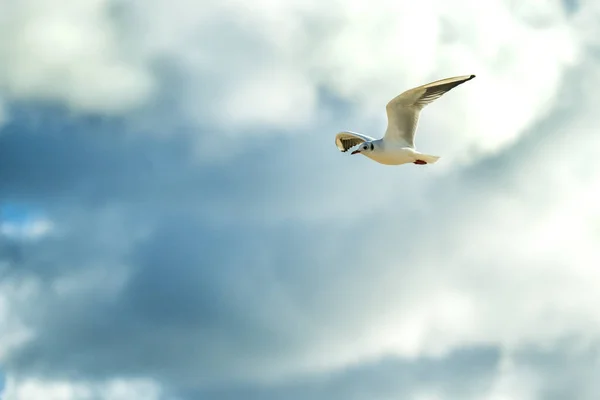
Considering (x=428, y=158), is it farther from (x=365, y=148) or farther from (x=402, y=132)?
(x=365, y=148)

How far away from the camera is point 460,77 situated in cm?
5284

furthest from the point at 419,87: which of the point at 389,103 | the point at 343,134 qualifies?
the point at 343,134

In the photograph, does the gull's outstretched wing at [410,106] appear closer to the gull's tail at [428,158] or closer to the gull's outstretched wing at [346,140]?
the gull's tail at [428,158]

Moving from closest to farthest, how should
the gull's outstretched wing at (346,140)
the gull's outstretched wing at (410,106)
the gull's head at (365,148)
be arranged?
1. the gull's outstretched wing at (410,106)
2. the gull's head at (365,148)
3. the gull's outstretched wing at (346,140)

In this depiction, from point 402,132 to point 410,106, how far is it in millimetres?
2018

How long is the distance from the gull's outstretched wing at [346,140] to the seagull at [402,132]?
5.76 metres

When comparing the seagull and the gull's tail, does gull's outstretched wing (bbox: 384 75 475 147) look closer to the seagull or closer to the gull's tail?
the seagull

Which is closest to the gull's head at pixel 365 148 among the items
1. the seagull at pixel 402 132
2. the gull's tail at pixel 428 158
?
the seagull at pixel 402 132

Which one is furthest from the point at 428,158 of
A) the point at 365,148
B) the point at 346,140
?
the point at 346,140

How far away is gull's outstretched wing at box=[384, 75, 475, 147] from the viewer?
5384 centimetres

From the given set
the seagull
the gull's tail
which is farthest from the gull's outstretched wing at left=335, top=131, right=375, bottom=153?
the gull's tail

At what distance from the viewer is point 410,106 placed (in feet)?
185

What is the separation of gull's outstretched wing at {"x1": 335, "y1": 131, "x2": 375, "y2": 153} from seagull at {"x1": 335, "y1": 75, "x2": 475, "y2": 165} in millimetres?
5758

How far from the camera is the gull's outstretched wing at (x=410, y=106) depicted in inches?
2120
